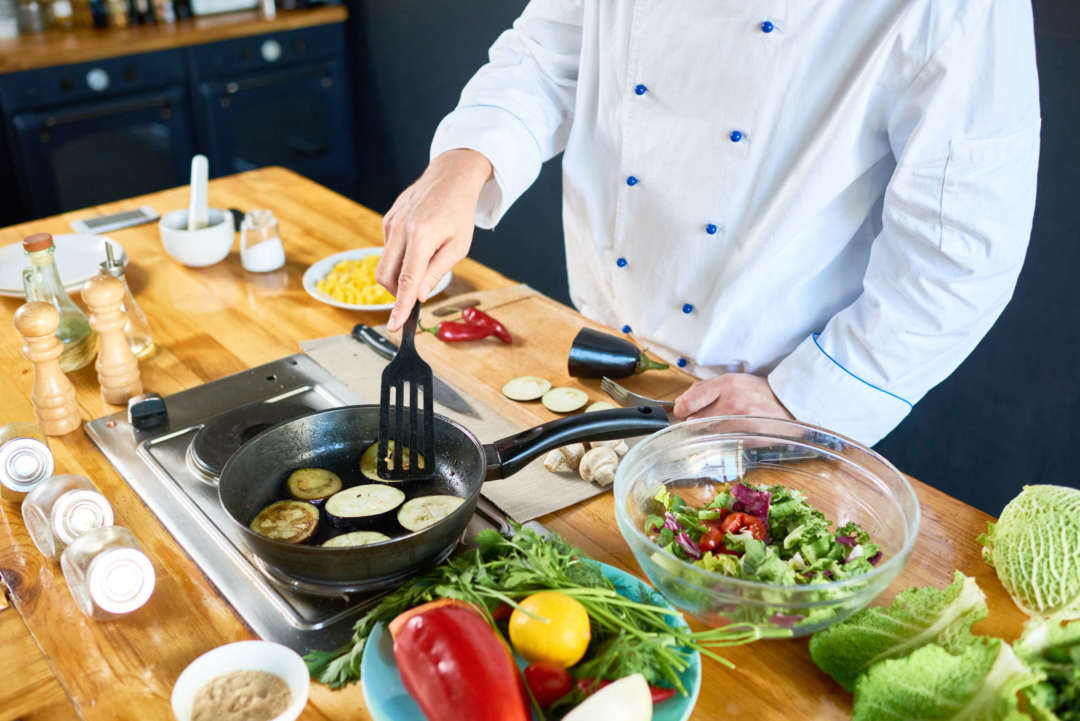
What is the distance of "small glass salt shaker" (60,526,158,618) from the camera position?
3.14 ft

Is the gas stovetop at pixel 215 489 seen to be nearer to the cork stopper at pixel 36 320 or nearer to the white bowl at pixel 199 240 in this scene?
the cork stopper at pixel 36 320

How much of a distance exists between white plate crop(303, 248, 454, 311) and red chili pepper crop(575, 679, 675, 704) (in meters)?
0.89

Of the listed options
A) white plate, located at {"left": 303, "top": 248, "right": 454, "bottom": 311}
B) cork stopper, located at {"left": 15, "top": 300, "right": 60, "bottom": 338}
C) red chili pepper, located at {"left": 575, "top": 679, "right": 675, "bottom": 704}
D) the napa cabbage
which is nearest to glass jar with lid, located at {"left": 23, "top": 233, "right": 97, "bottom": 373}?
cork stopper, located at {"left": 15, "top": 300, "right": 60, "bottom": 338}

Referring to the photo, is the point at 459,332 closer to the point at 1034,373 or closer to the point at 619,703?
the point at 619,703

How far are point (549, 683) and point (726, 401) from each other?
0.59 m

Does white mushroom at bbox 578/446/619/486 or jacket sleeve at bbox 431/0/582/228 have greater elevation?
jacket sleeve at bbox 431/0/582/228

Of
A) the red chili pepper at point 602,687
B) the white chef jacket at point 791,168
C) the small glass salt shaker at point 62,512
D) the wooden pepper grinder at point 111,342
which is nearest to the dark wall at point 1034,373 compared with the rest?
A: the white chef jacket at point 791,168

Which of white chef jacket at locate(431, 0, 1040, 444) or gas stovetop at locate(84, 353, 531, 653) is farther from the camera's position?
white chef jacket at locate(431, 0, 1040, 444)

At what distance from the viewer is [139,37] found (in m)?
3.31

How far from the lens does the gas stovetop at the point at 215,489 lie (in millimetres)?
982

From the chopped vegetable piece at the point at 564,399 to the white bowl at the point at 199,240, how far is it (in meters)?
0.79

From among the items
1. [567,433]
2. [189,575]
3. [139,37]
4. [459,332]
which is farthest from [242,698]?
[139,37]

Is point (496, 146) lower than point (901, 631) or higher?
higher

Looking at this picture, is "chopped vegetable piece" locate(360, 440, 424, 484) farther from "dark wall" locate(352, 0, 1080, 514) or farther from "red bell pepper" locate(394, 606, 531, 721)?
"dark wall" locate(352, 0, 1080, 514)
